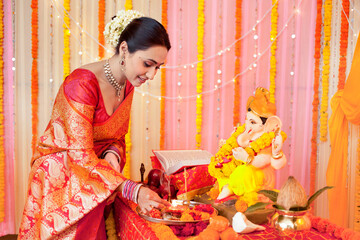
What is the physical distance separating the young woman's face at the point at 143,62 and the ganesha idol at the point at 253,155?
2.13ft

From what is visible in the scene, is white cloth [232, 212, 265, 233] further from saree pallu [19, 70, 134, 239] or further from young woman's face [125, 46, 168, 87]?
young woman's face [125, 46, 168, 87]

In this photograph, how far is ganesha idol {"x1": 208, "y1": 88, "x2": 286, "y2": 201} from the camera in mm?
1917

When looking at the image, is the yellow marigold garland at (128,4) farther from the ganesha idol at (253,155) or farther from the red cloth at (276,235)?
the red cloth at (276,235)

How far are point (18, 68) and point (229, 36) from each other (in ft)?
7.44

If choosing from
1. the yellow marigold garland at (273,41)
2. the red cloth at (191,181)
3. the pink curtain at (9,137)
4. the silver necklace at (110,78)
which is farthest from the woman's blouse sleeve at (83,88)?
the yellow marigold garland at (273,41)

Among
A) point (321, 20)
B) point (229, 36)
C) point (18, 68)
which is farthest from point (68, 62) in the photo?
point (321, 20)

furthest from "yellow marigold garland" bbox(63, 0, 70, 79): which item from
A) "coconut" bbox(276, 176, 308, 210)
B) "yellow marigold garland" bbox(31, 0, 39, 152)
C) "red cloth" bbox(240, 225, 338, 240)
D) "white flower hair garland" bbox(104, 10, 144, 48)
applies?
"coconut" bbox(276, 176, 308, 210)

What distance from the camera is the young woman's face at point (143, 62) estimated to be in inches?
71.0

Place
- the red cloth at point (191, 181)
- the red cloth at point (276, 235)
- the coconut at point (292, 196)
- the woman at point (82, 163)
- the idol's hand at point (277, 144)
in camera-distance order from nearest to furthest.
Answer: the coconut at point (292, 196), the red cloth at point (276, 235), the woman at point (82, 163), the idol's hand at point (277, 144), the red cloth at point (191, 181)

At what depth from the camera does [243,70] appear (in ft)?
12.6

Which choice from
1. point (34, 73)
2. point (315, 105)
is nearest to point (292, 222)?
point (315, 105)

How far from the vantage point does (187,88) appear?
3818mm

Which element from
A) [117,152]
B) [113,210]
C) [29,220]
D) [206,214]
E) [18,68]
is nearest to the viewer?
[206,214]

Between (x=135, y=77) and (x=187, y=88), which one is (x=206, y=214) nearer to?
(x=135, y=77)
